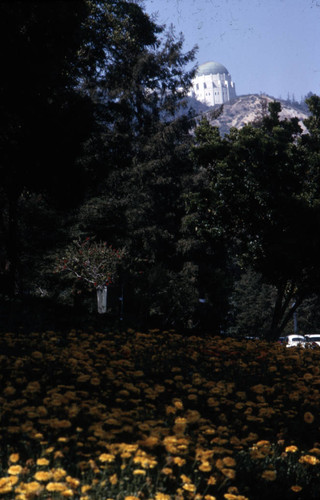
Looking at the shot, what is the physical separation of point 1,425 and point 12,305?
6.53 metres

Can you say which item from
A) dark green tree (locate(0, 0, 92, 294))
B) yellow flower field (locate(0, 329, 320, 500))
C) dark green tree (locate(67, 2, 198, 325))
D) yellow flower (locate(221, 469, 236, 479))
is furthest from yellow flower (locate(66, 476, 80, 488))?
dark green tree (locate(67, 2, 198, 325))

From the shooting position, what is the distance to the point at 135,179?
31.5 meters

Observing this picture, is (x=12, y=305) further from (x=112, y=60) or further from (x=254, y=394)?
(x=112, y=60)

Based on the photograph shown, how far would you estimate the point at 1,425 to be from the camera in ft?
14.1

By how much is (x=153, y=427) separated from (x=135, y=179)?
27667 mm

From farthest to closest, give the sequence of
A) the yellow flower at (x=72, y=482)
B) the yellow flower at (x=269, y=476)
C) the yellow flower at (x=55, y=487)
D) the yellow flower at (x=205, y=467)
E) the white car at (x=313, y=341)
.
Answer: the white car at (x=313, y=341) < the yellow flower at (x=269, y=476) < the yellow flower at (x=205, y=467) < the yellow flower at (x=72, y=482) < the yellow flower at (x=55, y=487)

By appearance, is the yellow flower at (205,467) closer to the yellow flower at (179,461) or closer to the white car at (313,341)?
the yellow flower at (179,461)

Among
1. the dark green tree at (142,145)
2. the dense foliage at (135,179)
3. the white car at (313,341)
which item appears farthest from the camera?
the dark green tree at (142,145)

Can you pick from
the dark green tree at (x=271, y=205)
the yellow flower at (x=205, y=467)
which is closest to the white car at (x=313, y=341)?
the dark green tree at (x=271, y=205)

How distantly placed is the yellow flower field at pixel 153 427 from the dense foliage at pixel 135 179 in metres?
3.56

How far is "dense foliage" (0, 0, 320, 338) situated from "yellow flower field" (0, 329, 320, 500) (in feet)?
11.7

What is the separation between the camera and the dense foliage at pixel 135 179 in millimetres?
14023

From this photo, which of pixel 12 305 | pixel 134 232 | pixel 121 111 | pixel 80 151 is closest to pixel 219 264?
pixel 134 232

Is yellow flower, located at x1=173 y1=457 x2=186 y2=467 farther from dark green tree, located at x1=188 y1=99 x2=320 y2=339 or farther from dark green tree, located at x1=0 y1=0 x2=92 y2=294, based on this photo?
dark green tree, located at x1=188 y1=99 x2=320 y2=339
